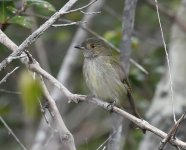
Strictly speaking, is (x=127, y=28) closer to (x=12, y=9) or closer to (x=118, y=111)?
(x=12, y=9)

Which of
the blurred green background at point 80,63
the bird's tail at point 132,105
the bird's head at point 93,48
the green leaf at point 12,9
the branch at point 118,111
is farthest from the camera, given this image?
the blurred green background at point 80,63

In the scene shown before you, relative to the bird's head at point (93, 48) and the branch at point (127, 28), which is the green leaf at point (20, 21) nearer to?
the branch at point (127, 28)

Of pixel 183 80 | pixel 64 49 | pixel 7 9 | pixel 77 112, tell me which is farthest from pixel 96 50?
pixel 64 49

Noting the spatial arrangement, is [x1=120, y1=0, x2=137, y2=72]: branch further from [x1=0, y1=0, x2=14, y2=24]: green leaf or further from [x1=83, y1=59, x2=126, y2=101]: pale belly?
[x1=0, y1=0, x2=14, y2=24]: green leaf

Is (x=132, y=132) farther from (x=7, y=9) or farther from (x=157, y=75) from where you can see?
(x=7, y=9)

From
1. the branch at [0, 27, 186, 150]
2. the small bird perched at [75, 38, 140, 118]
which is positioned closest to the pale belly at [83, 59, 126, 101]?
the small bird perched at [75, 38, 140, 118]

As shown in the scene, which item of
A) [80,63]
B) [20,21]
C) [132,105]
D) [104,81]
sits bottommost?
[80,63]

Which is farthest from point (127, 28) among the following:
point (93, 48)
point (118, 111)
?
point (118, 111)

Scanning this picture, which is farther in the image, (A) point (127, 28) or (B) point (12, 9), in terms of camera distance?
(A) point (127, 28)

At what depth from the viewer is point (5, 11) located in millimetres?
4301

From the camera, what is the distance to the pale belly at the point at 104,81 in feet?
17.8

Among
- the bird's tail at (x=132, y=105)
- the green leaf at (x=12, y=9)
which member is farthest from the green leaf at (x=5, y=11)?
the bird's tail at (x=132, y=105)

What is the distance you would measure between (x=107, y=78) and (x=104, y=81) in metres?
0.05

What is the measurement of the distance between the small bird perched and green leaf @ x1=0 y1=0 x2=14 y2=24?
52.5 inches
